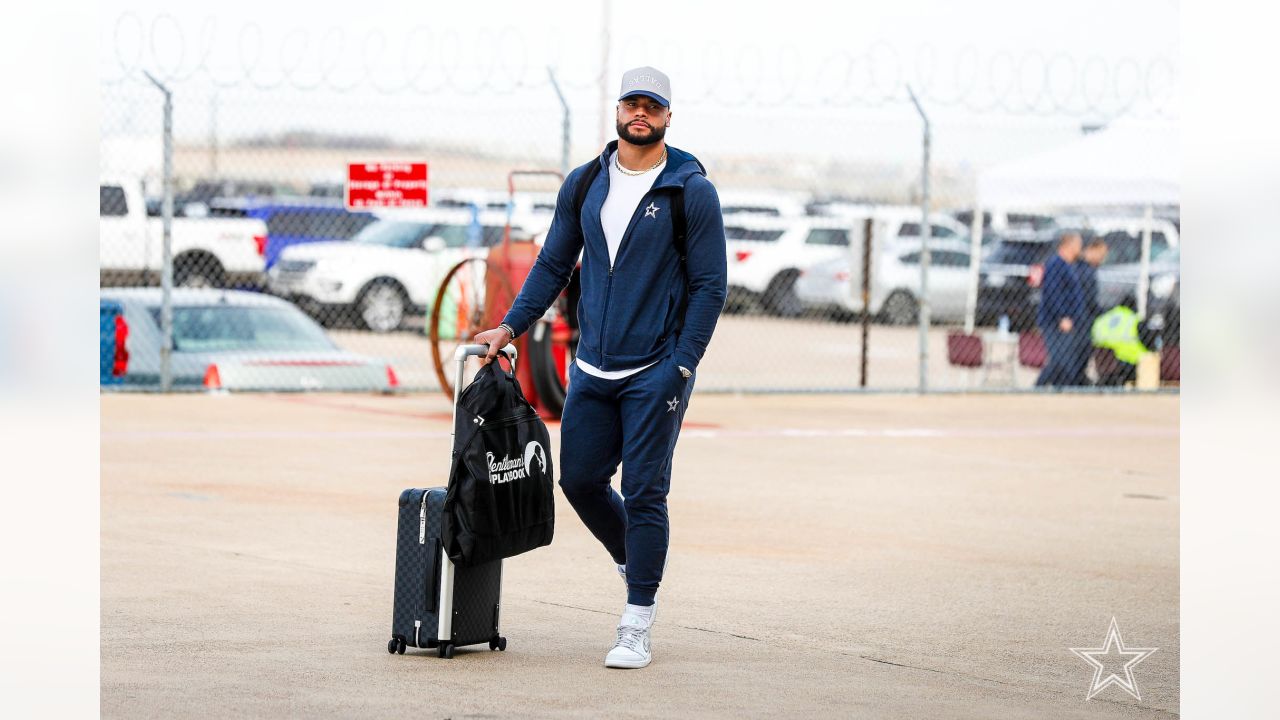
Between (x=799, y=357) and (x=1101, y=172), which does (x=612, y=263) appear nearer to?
(x=1101, y=172)

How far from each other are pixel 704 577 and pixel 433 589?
6.39ft

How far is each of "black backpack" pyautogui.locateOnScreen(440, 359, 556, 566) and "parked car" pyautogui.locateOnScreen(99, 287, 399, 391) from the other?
891 cm

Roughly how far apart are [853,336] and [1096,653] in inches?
Result: 750

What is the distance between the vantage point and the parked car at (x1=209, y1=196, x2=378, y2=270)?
2438cm

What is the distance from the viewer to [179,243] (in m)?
23.1

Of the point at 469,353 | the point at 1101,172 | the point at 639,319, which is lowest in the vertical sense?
the point at 469,353

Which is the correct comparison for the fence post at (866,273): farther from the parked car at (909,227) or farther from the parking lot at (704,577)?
the parked car at (909,227)

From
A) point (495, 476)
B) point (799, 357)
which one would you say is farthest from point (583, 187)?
point (799, 357)

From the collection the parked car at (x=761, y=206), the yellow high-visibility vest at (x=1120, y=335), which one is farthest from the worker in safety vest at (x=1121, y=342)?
the parked car at (x=761, y=206)

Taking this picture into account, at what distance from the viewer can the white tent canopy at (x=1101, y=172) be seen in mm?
18031

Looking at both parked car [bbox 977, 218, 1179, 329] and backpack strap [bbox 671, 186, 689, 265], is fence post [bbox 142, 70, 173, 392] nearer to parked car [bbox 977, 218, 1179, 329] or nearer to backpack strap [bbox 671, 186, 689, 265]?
backpack strap [bbox 671, 186, 689, 265]

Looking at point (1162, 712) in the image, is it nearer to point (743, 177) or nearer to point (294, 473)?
point (294, 473)

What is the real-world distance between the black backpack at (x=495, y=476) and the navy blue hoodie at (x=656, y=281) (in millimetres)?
263
